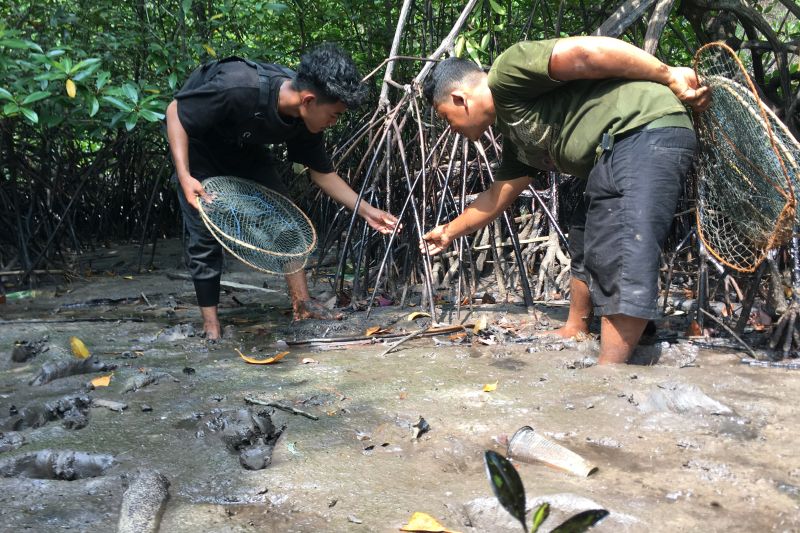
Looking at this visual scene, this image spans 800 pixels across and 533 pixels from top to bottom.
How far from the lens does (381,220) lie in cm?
344

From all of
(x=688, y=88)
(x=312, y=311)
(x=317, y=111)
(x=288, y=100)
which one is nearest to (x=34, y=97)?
(x=288, y=100)

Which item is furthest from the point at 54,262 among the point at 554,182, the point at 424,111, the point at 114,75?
the point at 554,182

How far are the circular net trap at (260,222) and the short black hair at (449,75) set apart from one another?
0.84 meters

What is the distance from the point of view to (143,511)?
152 cm

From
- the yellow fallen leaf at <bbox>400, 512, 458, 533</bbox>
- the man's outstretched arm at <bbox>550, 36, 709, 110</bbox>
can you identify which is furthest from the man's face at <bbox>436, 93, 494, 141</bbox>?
the yellow fallen leaf at <bbox>400, 512, 458, 533</bbox>

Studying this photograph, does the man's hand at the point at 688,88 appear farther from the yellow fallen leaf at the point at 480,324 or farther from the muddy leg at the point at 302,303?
the muddy leg at the point at 302,303

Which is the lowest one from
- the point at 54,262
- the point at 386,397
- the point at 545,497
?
the point at 54,262

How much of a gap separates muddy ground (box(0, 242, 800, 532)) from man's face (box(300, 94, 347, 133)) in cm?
92

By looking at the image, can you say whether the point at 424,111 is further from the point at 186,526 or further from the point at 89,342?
the point at 186,526

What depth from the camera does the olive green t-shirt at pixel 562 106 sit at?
247 cm

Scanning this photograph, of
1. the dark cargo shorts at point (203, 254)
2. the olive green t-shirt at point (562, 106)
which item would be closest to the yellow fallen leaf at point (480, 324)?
the olive green t-shirt at point (562, 106)

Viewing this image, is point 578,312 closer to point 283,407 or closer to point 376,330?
point 376,330

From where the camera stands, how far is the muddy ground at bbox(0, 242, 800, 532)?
1.55m

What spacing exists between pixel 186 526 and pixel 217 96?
190cm
